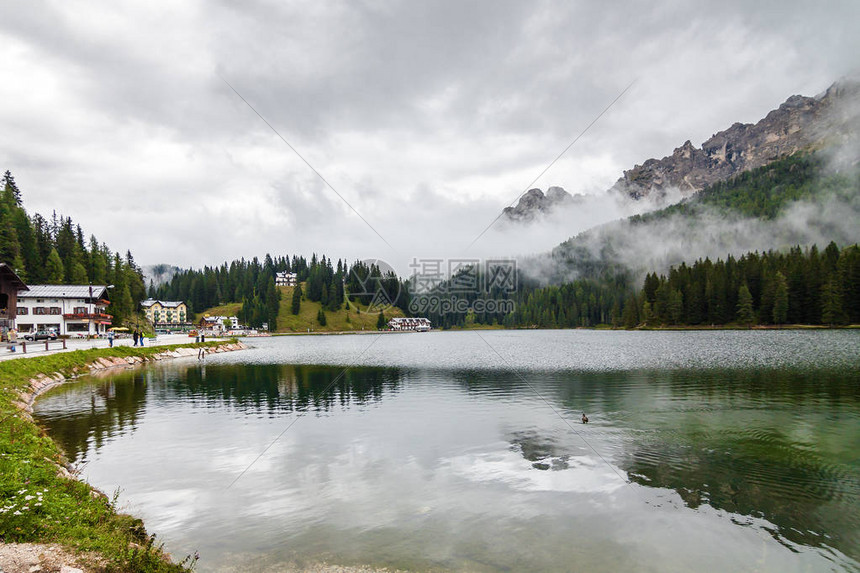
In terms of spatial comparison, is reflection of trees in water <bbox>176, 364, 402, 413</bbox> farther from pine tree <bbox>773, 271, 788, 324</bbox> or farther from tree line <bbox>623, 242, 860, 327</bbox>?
tree line <bbox>623, 242, 860, 327</bbox>

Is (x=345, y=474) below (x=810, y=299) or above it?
below

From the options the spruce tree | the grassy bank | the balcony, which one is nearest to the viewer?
the grassy bank

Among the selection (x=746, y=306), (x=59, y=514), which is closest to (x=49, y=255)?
(x=59, y=514)

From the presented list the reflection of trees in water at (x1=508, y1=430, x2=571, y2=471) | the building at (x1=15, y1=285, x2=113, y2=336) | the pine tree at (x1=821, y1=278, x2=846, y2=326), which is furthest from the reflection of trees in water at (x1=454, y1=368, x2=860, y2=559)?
the pine tree at (x1=821, y1=278, x2=846, y2=326)

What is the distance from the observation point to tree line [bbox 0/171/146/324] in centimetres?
12194

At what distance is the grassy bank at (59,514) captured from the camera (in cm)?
1020

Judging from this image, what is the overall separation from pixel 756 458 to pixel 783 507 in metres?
5.57

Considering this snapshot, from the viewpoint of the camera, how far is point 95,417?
29.6m

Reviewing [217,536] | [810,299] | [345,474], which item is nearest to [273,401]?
[345,474]

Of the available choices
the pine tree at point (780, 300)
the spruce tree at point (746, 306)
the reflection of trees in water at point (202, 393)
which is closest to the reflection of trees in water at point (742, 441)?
the reflection of trees in water at point (202, 393)

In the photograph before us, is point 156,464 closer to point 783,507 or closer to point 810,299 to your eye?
point 783,507

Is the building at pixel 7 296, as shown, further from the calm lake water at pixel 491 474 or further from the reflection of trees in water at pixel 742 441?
the reflection of trees in water at pixel 742 441

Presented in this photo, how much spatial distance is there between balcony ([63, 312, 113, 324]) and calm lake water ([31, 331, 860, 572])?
93.2 meters

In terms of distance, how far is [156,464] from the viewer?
20.5 metres
